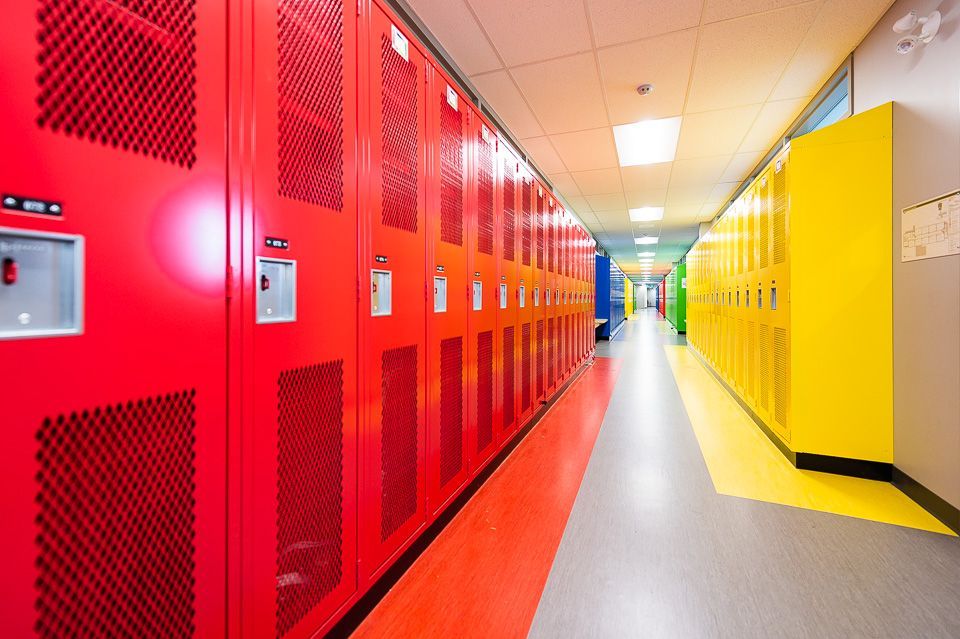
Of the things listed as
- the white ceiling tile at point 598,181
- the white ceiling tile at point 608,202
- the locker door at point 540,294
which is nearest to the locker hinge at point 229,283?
the locker door at point 540,294

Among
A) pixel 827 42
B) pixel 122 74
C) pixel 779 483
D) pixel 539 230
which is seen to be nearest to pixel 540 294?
pixel 539 230

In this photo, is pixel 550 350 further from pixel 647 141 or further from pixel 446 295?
pixel 647 141

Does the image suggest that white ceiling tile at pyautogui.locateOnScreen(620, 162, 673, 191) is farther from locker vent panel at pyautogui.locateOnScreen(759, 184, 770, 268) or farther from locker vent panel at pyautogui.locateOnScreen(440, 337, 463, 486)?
locker vent panel at pyautogui.locateOnScreen(440, 337, 463, 486)

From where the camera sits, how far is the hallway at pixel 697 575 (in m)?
1.54

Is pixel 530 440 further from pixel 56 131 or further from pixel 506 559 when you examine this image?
pixel 56 131

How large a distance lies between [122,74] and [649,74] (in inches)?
151

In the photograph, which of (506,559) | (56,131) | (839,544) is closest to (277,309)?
(56,131)

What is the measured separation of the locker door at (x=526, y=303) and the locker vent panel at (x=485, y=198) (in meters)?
0.78

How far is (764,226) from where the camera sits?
365 cm

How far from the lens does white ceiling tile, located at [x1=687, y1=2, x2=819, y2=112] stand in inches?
110

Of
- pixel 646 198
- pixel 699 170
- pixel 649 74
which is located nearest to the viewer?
pixel 649 74

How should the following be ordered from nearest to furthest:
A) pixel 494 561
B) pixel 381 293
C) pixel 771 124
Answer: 1. pixel 381 293
2. pixel 494 561
3. pixel 771 124

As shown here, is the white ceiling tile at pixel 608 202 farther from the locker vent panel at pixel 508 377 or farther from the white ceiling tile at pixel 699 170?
the locker vent panel at pixel 508 377

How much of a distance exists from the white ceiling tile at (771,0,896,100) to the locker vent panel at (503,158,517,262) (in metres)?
2.37
